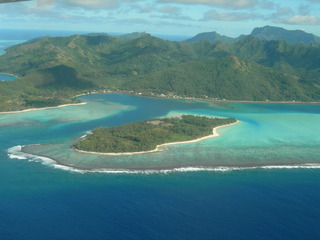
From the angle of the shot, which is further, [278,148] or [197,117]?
[197,117]

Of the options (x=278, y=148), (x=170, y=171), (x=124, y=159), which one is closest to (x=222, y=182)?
(x=170, y=171)

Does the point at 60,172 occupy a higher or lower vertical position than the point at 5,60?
lower

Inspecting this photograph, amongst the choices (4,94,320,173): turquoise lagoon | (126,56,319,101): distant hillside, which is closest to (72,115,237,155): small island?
(4,94,320,173): turquoise lagoon

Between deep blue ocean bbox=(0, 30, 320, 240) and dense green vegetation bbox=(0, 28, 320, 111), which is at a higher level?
dense green vegetation bbox=(0, 28, 320, 111)

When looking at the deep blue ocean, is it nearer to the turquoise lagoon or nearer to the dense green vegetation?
the turquoise lagoon

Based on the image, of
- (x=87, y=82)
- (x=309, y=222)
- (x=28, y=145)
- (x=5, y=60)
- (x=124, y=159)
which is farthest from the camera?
(x=5, y=60)

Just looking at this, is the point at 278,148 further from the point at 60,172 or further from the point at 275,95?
the point at 275,95
